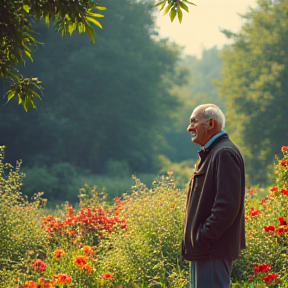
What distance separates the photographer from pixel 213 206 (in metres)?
3.68

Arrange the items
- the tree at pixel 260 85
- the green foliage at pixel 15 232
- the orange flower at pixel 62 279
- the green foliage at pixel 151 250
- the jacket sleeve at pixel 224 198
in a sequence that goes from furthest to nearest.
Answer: the tree at pixel 260 85, the green foliage at pixel 15 232, the green foliage at pixel 151 250, the orange flower at pixel 62 279, the jacket sleeve at pixel 224 198

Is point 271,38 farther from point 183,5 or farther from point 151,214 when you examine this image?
point 183,5

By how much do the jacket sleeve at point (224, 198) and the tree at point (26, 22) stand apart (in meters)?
1.59

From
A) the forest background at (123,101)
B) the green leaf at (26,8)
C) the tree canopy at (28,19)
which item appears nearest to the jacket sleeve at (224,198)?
the tree canopy at (28,19)

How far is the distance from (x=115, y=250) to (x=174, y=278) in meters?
0.78

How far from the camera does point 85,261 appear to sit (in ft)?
20.6

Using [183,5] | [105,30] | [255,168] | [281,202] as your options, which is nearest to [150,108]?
[105,30]

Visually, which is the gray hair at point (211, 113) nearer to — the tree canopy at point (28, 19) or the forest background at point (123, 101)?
the tree canopy at point (28, 19)

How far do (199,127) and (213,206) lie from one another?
53 cm

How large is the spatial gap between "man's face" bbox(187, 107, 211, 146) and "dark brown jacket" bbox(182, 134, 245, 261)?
0.08 m

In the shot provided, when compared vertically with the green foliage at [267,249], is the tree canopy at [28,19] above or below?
above

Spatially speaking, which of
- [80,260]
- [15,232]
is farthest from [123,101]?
[80,260]

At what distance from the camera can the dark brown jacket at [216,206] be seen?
12.0 feet

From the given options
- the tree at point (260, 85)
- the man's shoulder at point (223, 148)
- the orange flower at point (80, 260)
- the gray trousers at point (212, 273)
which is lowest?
the gray trousers at point (212, 273)
